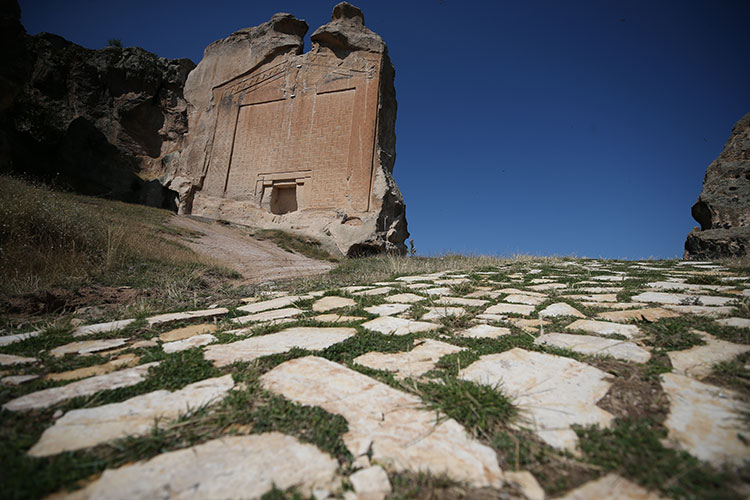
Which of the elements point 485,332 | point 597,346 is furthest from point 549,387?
point 485,332

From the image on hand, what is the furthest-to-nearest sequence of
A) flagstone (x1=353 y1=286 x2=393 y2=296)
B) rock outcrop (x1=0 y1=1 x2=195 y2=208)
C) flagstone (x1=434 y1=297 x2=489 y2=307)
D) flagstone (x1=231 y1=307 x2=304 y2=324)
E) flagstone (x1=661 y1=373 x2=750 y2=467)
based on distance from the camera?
rock outcrop (x1=0 y1=1 x2=195 y2=208)
flagstone (x1=353 y1=286 x2=393 y2=296)
flagstone (x1=434 y1=297 x2=489 y2=307)
flagstone (x1=231 y1=307 x2=304 y2=324)
flagstone (x1=661 y1=373 x2=750 y2=467)

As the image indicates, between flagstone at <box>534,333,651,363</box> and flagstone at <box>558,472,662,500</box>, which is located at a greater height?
flagstone at <box>534,333,651,363</box>

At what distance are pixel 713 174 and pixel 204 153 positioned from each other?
636 inches

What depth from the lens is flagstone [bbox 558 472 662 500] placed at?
85 cm

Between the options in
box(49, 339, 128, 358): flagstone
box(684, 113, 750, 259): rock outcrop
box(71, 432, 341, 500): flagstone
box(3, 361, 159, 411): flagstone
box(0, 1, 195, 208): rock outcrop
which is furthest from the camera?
box(0, 1, 195, 208): rock outcrop

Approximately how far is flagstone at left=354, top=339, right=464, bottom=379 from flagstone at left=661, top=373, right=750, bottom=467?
0.88m

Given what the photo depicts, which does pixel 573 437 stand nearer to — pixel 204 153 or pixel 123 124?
pixel 204 153

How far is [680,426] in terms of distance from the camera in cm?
110

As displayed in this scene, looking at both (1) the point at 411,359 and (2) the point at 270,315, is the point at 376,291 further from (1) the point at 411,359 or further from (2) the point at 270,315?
(1) the point at 411,359

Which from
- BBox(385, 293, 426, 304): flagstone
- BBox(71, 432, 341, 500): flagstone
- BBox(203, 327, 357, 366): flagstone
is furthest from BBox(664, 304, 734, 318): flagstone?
BBox(71, 432, 341, 500): flagstone

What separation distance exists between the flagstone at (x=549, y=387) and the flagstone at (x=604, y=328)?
601mm

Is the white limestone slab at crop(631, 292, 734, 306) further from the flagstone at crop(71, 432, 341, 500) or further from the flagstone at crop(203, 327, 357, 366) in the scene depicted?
the flagstone at crop(71, 432, 341, 500)

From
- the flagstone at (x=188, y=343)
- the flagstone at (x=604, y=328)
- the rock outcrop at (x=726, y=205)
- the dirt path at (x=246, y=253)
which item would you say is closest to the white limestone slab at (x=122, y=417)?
the flagstone at (x=188, y=343)

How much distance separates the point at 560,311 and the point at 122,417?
276 cm
